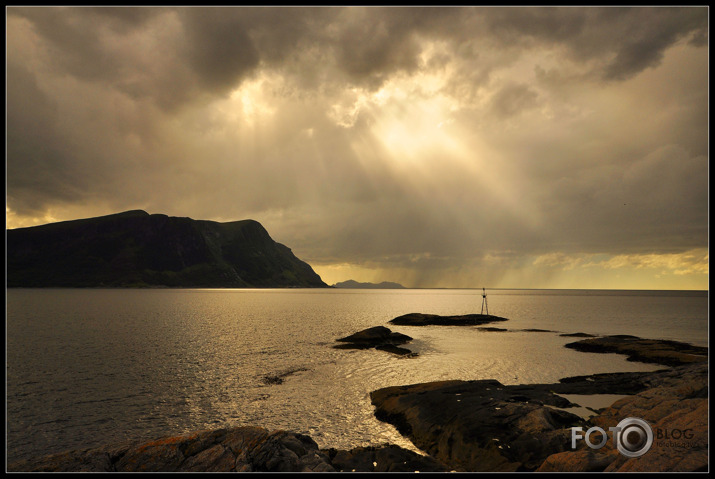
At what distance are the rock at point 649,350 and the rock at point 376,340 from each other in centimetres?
2689

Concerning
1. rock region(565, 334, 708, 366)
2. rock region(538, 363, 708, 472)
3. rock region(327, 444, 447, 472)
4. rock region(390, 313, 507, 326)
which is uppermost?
rock region(538, 363, 708, 472)

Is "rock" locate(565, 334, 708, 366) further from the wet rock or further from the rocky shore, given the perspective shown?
the wet rock

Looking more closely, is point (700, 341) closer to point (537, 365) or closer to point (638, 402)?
point (537, 365)

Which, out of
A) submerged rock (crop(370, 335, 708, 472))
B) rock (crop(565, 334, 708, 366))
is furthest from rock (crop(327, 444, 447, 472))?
rock (crop(565, 334, 708, 366))

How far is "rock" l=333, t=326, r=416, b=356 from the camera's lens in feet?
177

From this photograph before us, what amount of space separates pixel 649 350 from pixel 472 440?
4468 cm

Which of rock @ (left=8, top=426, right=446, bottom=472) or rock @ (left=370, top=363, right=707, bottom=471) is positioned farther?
rock @ (left=370, top=363, right=707, bottom=471)

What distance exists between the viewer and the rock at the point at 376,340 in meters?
54.0

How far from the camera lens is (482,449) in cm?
1758

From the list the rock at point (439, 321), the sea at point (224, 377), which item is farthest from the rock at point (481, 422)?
the rock at point (439, 321)

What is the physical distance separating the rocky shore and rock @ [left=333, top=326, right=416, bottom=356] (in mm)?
25277

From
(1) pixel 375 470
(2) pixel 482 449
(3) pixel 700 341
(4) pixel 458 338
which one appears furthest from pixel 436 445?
(3) pixel 700 341

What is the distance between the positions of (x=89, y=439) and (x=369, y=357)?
102ft

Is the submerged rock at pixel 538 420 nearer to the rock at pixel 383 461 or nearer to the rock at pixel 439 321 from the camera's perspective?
the rock at pixel 383 461
